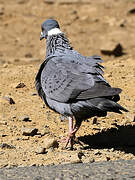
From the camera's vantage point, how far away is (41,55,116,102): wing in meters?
6.45

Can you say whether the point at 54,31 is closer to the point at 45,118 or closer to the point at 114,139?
the point at 45,118

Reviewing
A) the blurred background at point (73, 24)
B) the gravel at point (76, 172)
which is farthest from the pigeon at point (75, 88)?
the blurred background at point (73, 24)

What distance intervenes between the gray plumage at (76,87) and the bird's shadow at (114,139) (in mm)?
496

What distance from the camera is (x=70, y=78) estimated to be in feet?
21.7

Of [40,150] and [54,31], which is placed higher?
[54,31]

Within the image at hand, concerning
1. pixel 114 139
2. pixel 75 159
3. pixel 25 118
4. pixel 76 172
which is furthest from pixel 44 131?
pixel 76 172

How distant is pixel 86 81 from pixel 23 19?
1307 cm

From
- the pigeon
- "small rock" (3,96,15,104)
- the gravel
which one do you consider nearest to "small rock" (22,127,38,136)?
the pigeon

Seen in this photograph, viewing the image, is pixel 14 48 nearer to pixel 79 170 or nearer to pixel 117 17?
pixel 117 17

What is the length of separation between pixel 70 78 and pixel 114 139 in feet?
4.28

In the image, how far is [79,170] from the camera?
538cm

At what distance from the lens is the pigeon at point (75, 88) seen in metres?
6.32

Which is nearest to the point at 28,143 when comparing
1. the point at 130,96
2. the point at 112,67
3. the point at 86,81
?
the point at 86,81

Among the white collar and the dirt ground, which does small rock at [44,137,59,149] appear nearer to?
the dirt ground
